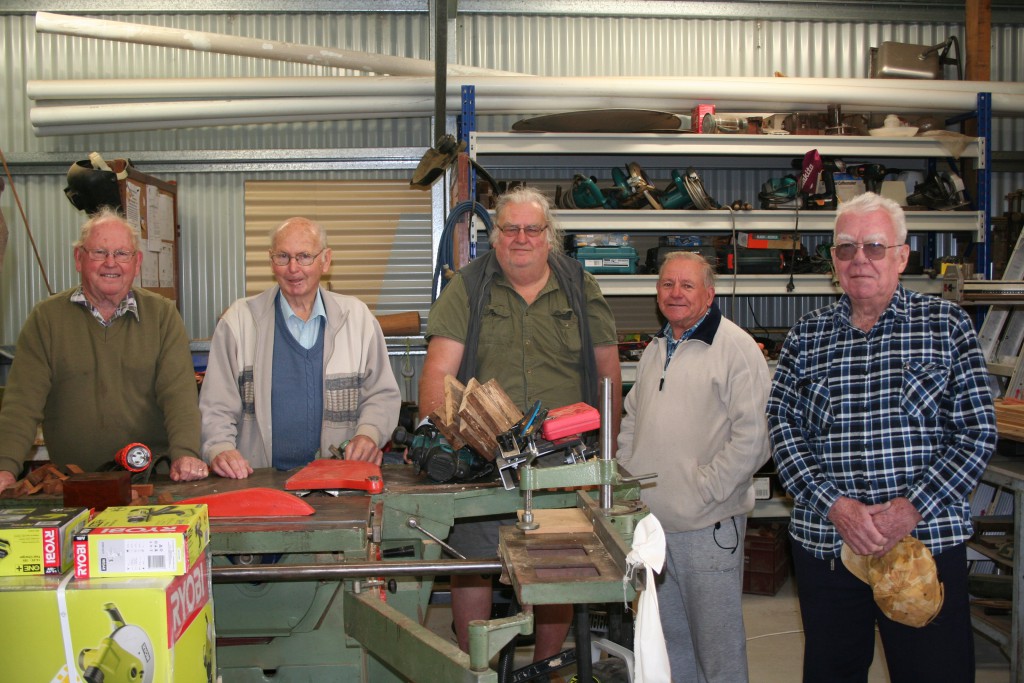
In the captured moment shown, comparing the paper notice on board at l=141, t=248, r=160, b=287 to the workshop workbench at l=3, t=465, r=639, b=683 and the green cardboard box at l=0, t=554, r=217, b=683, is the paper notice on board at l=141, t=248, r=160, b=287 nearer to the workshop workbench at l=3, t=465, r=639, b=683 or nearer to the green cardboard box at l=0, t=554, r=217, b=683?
the workshop workbench at l=3, t=465, r=639, b=683

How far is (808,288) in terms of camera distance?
4.45m

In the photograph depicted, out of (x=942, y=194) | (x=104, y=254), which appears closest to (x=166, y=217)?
(x=104, y=254)

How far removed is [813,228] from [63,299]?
3627mm

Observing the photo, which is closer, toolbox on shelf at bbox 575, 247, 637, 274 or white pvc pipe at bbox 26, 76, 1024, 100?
toolbox on shelf at bbox 575, 247, 637, 274

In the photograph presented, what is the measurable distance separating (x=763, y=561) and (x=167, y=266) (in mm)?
3754

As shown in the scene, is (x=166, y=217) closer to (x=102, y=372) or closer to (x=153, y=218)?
(x=153, y=218)

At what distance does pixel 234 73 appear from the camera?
5.13m

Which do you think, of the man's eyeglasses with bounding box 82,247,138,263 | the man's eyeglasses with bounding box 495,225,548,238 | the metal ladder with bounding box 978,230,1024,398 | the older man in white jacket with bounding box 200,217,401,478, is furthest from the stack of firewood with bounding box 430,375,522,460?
the metal ladder with bounding box 978,230,1024,398

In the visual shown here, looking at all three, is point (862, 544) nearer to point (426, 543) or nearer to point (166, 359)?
point (426, 543)

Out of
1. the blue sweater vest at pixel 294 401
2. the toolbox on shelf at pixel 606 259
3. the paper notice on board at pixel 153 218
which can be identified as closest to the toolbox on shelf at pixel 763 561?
the toolbox on shelf at pixel 606 259

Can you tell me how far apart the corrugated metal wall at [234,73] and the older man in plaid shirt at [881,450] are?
3.40 meters

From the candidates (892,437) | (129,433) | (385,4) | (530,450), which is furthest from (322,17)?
(892,437)

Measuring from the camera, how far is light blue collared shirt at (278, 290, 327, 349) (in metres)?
2.65

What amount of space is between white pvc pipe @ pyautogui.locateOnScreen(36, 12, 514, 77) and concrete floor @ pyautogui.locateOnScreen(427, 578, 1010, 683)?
3.06 meters
